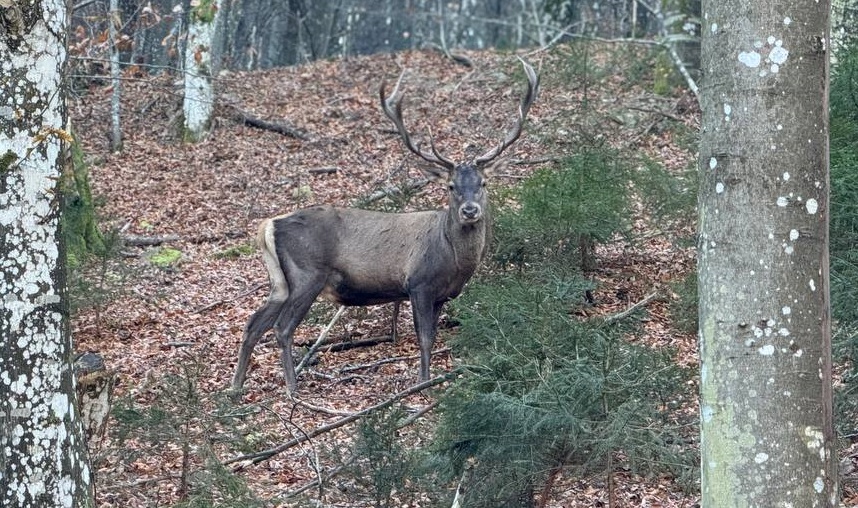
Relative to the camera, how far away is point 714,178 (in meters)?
3.91

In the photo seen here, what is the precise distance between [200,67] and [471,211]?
1028 centimetres

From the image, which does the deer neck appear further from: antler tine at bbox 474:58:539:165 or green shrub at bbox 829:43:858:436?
green shrub at bbox 829:43:858:436

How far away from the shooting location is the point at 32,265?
531 centimetres

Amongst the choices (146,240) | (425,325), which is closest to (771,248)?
(425,325)

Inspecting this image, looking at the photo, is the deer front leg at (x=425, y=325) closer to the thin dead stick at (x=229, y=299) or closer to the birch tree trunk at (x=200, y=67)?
the thin dead stick at (x=229, y=299)

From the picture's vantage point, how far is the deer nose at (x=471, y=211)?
386 inches

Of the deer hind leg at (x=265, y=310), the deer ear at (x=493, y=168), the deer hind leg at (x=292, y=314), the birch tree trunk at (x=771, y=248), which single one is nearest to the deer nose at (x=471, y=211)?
the deer ear at (x=493, y=168)

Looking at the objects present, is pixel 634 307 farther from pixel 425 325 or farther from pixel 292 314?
pixel 292 314

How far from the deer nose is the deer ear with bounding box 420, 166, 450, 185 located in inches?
19.2

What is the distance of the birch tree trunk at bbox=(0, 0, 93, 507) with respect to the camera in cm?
526

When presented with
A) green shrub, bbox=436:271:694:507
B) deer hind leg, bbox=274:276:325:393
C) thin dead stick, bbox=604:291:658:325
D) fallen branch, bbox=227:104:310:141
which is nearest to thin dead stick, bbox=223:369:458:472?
green shrub, bbox=436:271:694:507

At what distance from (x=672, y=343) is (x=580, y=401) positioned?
3.73m

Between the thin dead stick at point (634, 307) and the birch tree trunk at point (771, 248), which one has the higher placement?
the birch tree trunk at point (771, 248)

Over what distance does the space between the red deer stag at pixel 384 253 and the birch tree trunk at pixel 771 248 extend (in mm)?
5970
